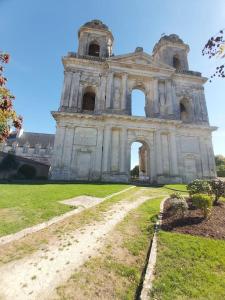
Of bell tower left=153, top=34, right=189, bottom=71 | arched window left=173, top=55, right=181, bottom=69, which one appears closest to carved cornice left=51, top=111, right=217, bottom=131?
bell tower left=153, top=34, right=189, bottom=71

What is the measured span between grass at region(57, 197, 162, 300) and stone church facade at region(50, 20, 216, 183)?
1731cm

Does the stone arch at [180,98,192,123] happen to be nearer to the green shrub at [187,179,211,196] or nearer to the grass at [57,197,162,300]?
the green shrub at [187,179,211,196]

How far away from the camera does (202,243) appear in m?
5.69

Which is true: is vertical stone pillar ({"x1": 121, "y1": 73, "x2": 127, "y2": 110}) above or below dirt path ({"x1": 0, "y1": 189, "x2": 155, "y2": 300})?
above

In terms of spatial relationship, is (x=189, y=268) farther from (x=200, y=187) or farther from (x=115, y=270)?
(x=200, y=187)

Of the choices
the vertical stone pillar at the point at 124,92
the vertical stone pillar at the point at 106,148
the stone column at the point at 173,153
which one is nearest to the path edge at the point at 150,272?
the vertical stone pillar at the point at 106,148

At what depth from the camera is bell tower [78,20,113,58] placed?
1268 inches

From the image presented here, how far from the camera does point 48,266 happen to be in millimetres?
4664

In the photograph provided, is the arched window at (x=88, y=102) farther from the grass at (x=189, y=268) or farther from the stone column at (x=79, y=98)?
the grass at (x=189, y=268)

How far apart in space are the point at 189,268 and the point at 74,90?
26622mm

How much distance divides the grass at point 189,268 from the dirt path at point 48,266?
6.21 feet

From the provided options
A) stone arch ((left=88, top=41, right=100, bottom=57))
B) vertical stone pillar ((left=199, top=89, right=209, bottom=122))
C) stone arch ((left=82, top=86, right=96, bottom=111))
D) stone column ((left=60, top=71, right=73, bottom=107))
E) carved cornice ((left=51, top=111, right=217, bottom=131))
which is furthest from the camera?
stone arch ((left=88, top=41, right=100, bottom=57))

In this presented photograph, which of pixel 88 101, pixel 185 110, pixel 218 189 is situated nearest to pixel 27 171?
pixel 88 101

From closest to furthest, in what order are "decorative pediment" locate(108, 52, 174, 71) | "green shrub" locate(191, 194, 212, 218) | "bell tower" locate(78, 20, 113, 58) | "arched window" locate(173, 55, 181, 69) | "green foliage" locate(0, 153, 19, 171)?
"green shrub" locate(191, 194, 212, 218) → "green foliage" locate(0, 153, 19, 171) → "decorative pediment" locate(108, 52, 174, 71) → "bell tower" locate(78, 20, 113, 58) → "arched window" locate(173, 55, 181, 69)
